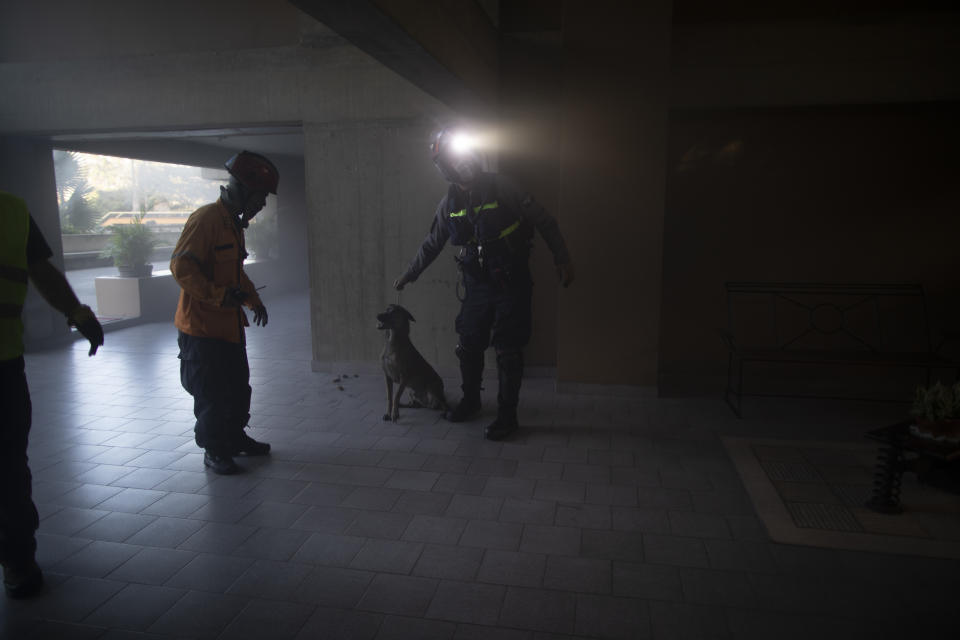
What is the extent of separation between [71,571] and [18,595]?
8.6 inches

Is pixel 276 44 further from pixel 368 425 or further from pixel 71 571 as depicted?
pixel 71 571

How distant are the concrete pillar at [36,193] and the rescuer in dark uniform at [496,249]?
5.54m

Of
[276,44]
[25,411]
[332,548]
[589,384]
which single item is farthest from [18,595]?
[276,44]

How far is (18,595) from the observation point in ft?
8.55

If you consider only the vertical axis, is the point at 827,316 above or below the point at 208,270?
below

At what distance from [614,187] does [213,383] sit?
340 centimetres

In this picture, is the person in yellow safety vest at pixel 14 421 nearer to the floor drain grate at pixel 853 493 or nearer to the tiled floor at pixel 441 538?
the tiled floor at pixel 441 538

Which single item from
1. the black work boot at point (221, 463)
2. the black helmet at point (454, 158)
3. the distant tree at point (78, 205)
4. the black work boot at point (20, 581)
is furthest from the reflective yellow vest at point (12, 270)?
the distant tree at point (78, 205)

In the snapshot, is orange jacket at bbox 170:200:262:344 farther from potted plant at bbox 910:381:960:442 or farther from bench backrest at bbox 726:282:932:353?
bench backrest at bbox 726:282:932:353

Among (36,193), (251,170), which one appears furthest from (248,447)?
(36,193)

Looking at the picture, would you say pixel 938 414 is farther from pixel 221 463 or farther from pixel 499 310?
pixel 221 463

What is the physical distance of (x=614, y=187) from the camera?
5254 millimetres

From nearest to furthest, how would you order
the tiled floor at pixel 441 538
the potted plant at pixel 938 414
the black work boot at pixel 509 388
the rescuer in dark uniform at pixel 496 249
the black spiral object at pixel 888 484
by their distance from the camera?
1. the tiled floor at pixel 441 538
2. the potted plant at pixel 938 414
3. the black spiral object at pixel 888 484
4. the rescuer in dark uniform at pixel 496 249
5. the black work boot at pixel 509 388

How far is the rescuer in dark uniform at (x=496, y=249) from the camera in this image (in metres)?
4.41
